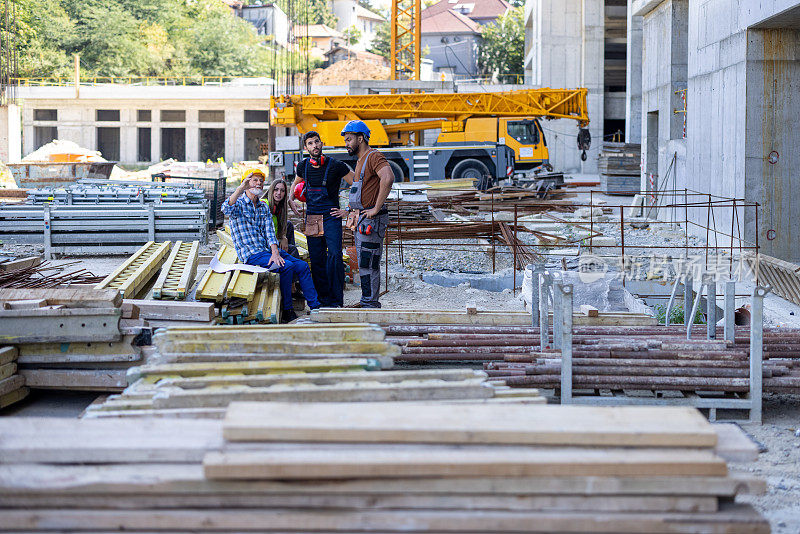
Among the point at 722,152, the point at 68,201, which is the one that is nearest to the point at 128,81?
the point at 68,201

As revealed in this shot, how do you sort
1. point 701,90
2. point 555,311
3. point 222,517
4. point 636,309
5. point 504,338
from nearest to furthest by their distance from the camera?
point 222,517 → point 555,311 → point 504,338 → point 636,309 → point 701,90

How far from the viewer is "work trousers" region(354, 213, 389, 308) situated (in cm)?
831

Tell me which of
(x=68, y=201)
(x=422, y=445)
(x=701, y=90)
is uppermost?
(x=701, y=90)

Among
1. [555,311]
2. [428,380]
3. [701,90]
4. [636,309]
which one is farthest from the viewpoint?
[701,90]

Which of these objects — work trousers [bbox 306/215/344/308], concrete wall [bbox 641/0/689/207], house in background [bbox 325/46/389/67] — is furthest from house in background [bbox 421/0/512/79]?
work trousers [bbox 306/215/344/308]

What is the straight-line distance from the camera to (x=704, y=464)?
326cm

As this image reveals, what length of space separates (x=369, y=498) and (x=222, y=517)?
1.69 ft

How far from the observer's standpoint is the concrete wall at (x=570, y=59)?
40.7 meters

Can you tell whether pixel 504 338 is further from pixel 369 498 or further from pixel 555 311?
pixel 369 498

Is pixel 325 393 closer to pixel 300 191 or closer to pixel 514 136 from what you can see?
pixel 300 191

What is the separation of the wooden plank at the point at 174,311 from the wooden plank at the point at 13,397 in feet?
3.13

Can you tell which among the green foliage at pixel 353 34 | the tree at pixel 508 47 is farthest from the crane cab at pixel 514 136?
the green foliage at pixel 353 34

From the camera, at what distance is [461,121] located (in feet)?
88.8

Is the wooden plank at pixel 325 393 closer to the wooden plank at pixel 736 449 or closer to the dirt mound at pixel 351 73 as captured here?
the wooden plank at pixel 736 449
